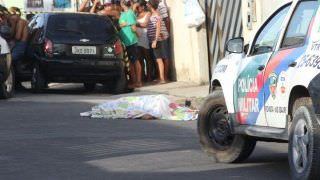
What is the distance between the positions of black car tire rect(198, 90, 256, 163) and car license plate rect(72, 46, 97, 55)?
7.81 metres

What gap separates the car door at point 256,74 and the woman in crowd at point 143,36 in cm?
985

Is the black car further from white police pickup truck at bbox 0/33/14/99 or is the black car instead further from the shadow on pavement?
the shadow on pavement

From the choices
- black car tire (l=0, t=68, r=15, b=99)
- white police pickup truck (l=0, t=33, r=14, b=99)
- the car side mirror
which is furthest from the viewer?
black car tire (l=0, t=68, r=15, b=99)

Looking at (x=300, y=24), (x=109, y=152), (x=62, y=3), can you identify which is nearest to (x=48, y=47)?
(x=109, y=152)

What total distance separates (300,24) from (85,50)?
9465 mm

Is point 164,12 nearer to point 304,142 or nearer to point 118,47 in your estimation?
point 118,47

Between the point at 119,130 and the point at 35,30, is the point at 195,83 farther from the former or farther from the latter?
the point at 119,130

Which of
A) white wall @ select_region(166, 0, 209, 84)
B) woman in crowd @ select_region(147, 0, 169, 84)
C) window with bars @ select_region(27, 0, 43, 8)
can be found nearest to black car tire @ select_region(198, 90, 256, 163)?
white wall @ select_region(166, 0, 209, 84)

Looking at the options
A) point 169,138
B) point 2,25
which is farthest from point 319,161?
point 2,25

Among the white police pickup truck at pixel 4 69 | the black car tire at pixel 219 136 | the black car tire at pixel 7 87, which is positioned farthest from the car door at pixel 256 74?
the black car tire at pixel 7 87

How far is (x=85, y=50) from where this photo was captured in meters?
16.0

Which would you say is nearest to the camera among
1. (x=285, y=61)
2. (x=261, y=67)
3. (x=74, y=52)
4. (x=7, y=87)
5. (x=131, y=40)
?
(x=285, y=61)

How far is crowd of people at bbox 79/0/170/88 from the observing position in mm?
17406

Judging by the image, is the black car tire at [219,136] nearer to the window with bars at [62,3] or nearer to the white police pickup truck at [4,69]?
the white police pickup truck at [4,69]
